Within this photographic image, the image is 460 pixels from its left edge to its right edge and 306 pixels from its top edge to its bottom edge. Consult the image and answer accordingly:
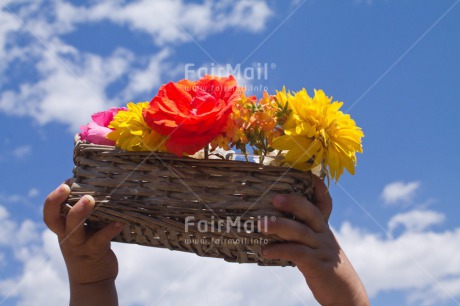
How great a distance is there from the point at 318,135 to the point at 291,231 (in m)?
0.25

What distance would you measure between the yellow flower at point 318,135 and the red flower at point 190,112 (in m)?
0.15

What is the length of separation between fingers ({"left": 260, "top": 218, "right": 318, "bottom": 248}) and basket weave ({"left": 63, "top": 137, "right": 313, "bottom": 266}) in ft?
0.12

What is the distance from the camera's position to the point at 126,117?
1497 millimetres

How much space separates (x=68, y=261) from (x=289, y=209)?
720 mm

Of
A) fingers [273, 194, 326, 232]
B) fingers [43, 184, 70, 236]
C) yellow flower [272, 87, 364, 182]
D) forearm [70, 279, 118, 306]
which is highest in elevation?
yellow flower [272, 87, 364, 182]

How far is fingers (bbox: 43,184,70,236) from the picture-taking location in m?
1.47

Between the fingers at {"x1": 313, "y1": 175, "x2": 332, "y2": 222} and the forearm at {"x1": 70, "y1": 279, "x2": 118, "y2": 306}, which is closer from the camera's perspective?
the fingers at {"x1": 313, "y1": 175, "x2": 332, "y2": 222}

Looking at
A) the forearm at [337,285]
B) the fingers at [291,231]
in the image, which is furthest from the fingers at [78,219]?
the forearm at [337,285]

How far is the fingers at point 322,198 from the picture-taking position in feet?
4.75

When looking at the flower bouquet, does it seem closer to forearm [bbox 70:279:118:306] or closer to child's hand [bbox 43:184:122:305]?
child's hand [bbox 43:184:122:305]

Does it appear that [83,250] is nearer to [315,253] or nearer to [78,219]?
[78,219]

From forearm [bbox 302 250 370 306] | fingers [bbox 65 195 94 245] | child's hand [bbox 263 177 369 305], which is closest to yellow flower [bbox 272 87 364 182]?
child's hand [bbox 263 177 369 305]

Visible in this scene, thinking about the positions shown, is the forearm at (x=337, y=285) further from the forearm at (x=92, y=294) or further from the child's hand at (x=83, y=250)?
the forearm at (x=92, y=294)

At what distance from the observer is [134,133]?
1.42 m
